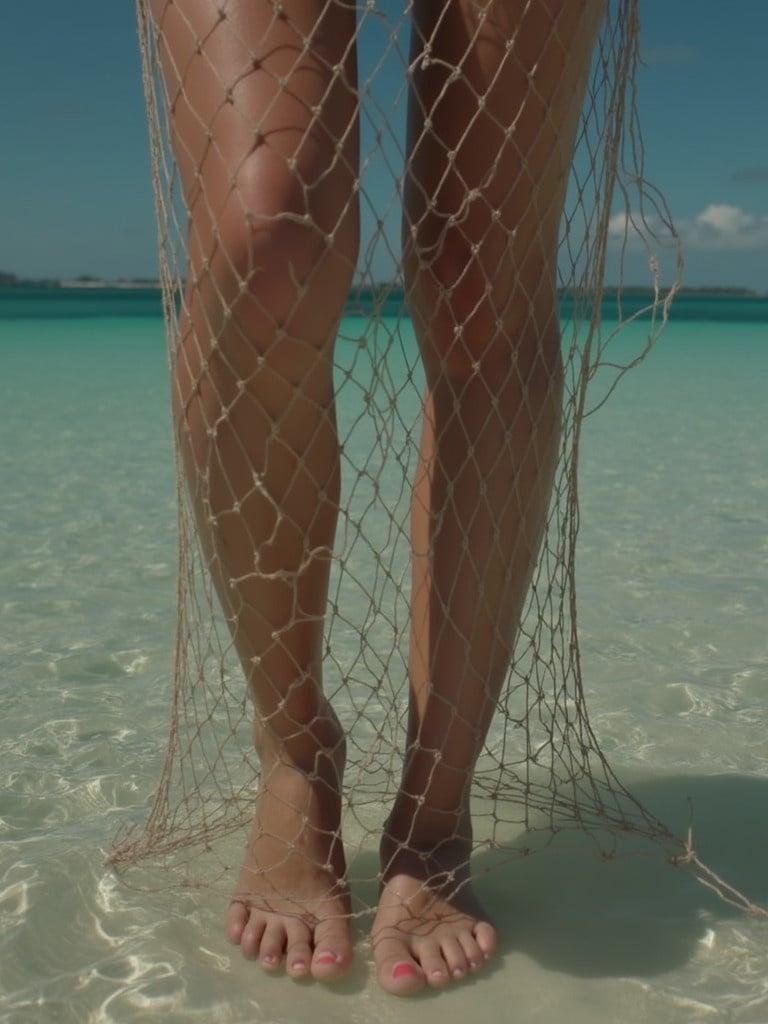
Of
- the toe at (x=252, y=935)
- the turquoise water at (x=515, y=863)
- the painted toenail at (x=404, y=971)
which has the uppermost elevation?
the painted toenail at (x=404, y=971)

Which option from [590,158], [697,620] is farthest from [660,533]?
[590,158]

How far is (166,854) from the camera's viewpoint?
145 centimetres

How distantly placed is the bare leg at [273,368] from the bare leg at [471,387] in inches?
4.5

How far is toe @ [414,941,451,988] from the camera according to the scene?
1.18m

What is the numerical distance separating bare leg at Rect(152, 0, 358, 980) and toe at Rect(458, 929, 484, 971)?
13 centimetres

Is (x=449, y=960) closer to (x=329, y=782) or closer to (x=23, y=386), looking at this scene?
(x=329, y=782)

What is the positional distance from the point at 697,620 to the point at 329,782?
4.63 ft

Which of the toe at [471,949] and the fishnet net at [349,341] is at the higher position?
the fishnet net at [349,341]

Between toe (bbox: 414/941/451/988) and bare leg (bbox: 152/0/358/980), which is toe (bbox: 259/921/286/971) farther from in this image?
toe (bbox: 414/941/451/988)

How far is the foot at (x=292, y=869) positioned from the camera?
48.9 inches

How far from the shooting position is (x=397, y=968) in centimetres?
118

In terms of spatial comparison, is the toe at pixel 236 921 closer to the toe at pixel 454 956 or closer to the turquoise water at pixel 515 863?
the turquoise water at pixel 515 863

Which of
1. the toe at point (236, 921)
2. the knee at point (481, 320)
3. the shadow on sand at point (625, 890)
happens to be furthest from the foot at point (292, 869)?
the knee at point (481, 320)

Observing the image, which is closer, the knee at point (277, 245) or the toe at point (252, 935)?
the knee at point (277, 245)
